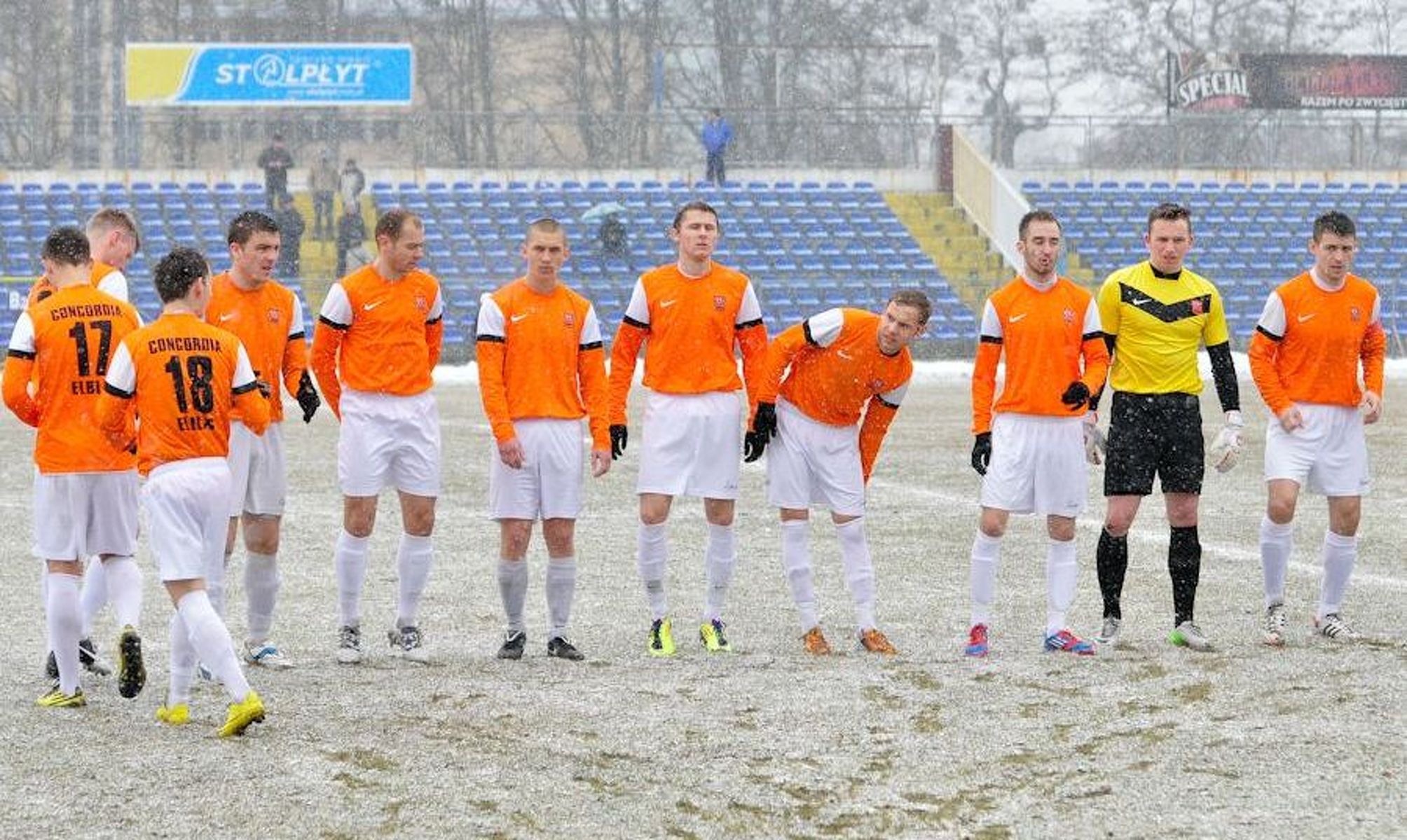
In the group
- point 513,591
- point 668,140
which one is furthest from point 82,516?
point 668,140

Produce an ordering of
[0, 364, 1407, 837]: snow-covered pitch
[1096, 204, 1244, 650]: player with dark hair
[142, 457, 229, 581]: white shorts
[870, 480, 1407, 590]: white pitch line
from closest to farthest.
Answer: [0, 364, 1407, 837]: snow-covered pitch
[142, 457, 229, 581]: white shorts
[1096, 204, 1244, 650]: player with dark hair
[870, 480, 1407, 590]: white pitch line

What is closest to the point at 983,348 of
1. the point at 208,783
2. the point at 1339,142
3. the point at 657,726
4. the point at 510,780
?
the point at 657,726

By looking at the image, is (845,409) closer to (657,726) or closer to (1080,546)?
(657,726)

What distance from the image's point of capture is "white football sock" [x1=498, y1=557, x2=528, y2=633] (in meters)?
8.93

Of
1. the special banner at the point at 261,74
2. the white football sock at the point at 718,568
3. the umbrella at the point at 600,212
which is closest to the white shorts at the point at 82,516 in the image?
the white football sock at the point at 718,568

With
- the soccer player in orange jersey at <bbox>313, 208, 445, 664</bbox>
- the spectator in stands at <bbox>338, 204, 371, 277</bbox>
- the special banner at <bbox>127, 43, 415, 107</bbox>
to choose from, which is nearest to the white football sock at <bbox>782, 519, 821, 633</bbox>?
the soccer player in orange jersey at <bbox>313, 208, 445, 664</bbox>

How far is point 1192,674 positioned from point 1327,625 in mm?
1383

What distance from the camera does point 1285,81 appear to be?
1806 inches

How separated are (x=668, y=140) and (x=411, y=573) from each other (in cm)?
3480

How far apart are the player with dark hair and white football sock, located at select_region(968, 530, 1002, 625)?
49cm

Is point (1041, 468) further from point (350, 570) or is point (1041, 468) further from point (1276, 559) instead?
point (350, 570)

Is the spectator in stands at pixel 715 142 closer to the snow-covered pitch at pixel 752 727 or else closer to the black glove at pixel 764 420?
the snow-covered pitch at pixel 752 727

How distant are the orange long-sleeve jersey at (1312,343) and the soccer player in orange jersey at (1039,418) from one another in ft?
2.95

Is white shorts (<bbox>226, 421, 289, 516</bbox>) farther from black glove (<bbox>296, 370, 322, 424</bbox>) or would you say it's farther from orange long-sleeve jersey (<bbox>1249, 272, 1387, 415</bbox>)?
orange long-sleeve jersey (<bbox>1249, 272, 1387, 415</bbox>)
